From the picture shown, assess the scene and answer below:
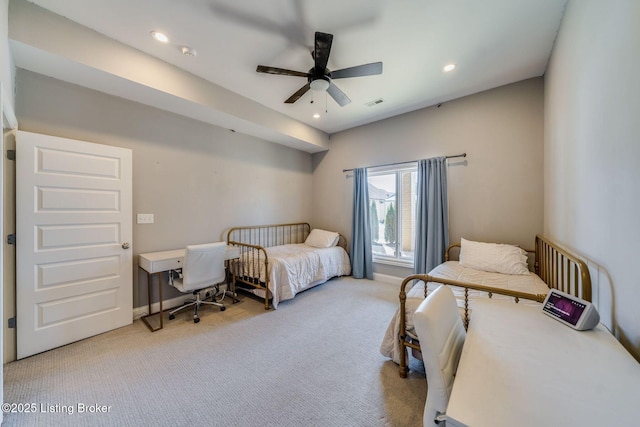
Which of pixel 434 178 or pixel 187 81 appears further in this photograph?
pixel 434 178

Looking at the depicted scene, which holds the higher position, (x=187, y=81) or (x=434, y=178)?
(x=187, y=81)

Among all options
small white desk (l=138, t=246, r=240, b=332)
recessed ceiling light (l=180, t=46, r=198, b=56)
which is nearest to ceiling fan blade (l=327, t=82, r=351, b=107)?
recessed ceiling light (l=180, t=46, r=198, b=56)

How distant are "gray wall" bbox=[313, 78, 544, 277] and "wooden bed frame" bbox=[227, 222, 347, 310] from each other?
76.1 inches

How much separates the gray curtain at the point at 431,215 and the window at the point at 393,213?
34 cm

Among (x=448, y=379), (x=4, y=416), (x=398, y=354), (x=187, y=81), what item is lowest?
(x=4, y=416)

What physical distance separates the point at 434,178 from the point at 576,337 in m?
2.66

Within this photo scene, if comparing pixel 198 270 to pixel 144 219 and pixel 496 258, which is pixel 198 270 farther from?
pixel 496 258

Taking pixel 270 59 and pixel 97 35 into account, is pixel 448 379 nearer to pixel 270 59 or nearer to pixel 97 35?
pixel 270 59

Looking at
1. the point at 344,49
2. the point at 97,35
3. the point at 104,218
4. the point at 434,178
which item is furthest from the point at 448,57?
the point at 104,218

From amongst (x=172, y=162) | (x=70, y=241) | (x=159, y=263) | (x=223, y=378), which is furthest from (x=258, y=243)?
(x=223, y=378)

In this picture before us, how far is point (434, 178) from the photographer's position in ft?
11.2

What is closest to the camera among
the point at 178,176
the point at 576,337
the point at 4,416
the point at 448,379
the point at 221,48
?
the point at 448,379

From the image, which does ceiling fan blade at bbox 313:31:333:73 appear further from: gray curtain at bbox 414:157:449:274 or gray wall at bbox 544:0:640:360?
gray curtain at bbox 414:157:449:274

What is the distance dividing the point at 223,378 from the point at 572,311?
2.29 metres
